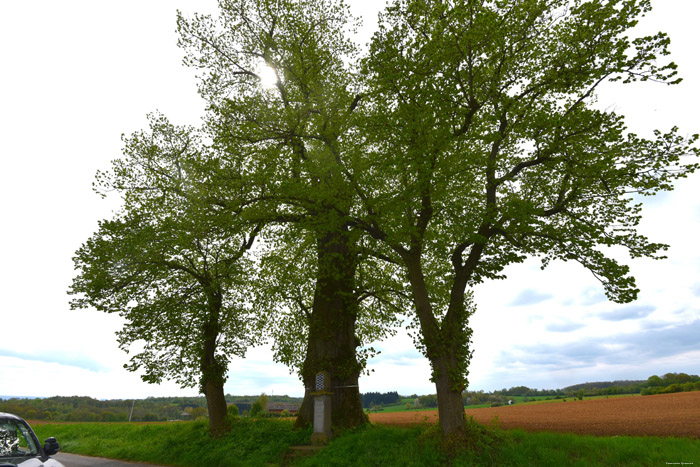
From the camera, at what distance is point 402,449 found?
48.6ft

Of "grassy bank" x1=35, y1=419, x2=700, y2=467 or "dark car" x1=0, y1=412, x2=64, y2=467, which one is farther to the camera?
"grassy bank" x1=35, y1=419, x2=700, y2=467

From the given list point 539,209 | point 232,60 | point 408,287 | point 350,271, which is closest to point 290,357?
point 350,271

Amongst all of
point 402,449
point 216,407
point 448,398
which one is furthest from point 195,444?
point 448,398

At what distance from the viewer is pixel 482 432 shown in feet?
48.5

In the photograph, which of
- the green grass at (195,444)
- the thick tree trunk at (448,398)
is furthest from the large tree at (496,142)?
the green grass at (195,444)

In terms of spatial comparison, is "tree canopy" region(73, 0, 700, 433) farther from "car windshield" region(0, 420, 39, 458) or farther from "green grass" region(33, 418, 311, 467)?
"car windshield" region(0, 420, 39, 458)

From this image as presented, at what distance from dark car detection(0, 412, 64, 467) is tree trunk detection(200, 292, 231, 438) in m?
13.8

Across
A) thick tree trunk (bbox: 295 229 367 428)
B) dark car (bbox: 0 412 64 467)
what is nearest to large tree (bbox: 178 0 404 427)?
thick tree trunk (bbox: 295 229 367 428)

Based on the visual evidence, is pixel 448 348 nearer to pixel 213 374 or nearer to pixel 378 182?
pixel 378 182

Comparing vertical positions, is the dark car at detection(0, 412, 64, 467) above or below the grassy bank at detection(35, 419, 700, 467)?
→ above

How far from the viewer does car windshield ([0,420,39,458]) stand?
307 inches

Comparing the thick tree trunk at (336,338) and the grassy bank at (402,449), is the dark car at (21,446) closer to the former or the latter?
the grassy bank at (402,449)

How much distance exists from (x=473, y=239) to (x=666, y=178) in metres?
6.61

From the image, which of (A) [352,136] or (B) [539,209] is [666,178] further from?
(A) [352,136]
